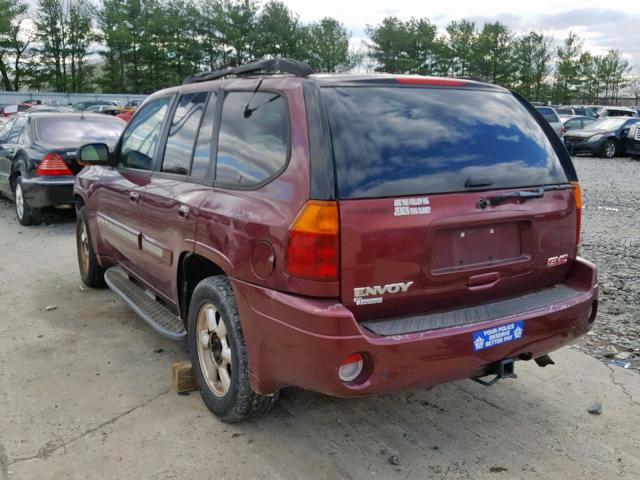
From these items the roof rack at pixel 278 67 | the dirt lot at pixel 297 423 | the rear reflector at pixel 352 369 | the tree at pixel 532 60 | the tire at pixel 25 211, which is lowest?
the dirt lot at pixel 297 423

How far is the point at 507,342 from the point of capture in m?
2.95

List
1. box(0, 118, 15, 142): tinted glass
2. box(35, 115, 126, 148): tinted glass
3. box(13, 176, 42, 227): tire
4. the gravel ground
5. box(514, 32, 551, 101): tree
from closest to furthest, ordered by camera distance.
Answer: the gravel ground
box(13, 176, 42, 227): tire
box(35, 115, 126, 148): tinted glass
box(0, 118, 15, 142): tinted glass
box(514, 32, 551, 101): tree

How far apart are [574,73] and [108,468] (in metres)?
71.2

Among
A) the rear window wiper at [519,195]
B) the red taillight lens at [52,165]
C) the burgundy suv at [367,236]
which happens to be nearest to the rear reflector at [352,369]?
the burgundy suv at [367,236]

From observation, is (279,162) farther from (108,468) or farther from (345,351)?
(108,468)

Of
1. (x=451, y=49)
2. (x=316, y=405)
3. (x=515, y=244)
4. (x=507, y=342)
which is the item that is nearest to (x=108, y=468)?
(x=316, y=405)

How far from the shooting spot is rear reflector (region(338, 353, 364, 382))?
105 inches

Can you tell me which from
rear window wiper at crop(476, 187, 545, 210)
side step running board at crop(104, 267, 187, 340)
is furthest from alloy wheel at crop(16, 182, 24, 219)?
rear window wiper at crop(476, 187, 545, 210)

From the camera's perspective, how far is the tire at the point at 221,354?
3111 millimetres

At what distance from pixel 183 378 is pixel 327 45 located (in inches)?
2858

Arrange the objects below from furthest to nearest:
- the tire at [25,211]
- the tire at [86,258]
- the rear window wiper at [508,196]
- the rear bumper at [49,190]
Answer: the tire at [25,211]
the rear bumper at [49,190]
the tire at [86,258]
the rear window wiper at [508,196]

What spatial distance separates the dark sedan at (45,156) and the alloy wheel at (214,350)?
6.03 meters

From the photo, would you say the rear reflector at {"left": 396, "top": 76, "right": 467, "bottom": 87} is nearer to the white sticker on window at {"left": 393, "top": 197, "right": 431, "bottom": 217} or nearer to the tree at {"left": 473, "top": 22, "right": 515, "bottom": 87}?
the white sticker on window at {"left": 393, "top": 197, "right": 431, "bottom": 217}

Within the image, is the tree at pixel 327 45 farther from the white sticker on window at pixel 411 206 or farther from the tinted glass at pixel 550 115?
the white sticker on window at pixel 411 206
